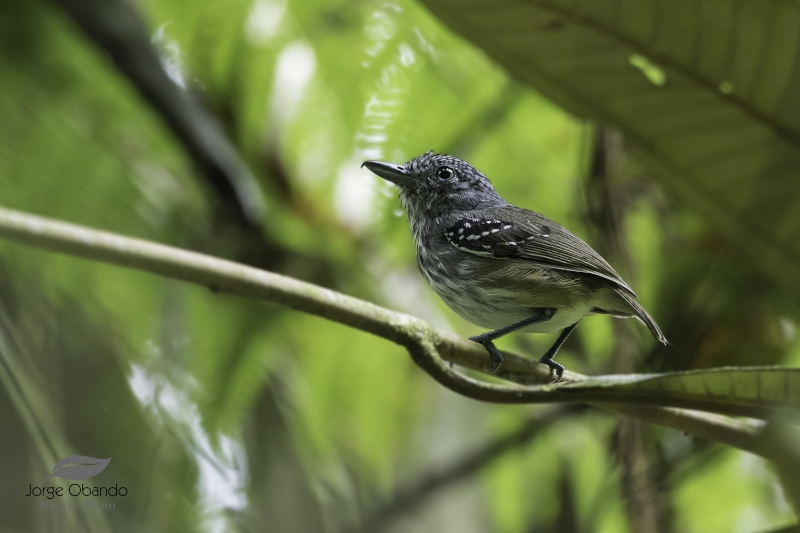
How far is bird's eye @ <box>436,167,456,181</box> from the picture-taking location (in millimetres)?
2055

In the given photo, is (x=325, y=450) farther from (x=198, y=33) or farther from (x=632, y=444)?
(x=198, y=33)

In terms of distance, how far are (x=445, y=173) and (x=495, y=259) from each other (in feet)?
0.97


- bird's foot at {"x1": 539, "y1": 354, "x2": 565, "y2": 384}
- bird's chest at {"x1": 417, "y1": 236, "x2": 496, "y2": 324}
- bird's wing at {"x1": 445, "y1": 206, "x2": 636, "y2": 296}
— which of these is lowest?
bird's foot at {"x1": 539, "y1": 354, "x2": 565, "y2": 384}

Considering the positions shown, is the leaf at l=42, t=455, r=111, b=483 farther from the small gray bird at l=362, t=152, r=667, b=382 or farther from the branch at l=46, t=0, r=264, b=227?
the branch at l=46, t=0, r=264, b=227

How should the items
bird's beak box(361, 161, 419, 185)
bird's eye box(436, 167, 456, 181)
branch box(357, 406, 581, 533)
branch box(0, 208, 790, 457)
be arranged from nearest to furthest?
branch box(0, 208, 790, 457) → bird's beak box(361, 161, 419, 185) → bird's eye box(436, 167, 456, 181) → branch box(357, 406, 581, 533)

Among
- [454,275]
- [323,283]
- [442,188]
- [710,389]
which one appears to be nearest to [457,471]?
[323,283]

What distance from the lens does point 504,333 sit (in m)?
1.73

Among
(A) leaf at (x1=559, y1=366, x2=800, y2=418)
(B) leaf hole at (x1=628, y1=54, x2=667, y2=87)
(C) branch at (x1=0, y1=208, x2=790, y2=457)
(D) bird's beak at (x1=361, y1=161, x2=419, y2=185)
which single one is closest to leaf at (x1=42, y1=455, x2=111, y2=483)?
(C) branch at (x1=0, y1=208, x2=790, y2=457)

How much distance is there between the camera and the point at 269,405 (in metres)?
2.78

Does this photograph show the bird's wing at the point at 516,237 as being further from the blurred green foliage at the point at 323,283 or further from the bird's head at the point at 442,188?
the blurred green foliage at the point at 323,283

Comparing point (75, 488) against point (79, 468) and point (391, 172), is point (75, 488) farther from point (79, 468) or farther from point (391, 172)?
point (391, 172)

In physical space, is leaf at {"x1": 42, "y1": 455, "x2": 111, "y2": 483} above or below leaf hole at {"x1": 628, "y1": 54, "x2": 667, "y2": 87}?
below

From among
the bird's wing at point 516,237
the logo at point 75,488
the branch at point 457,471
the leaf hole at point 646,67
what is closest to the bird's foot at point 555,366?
the bird's wing at point 516,237

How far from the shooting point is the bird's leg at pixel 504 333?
5.02ft
